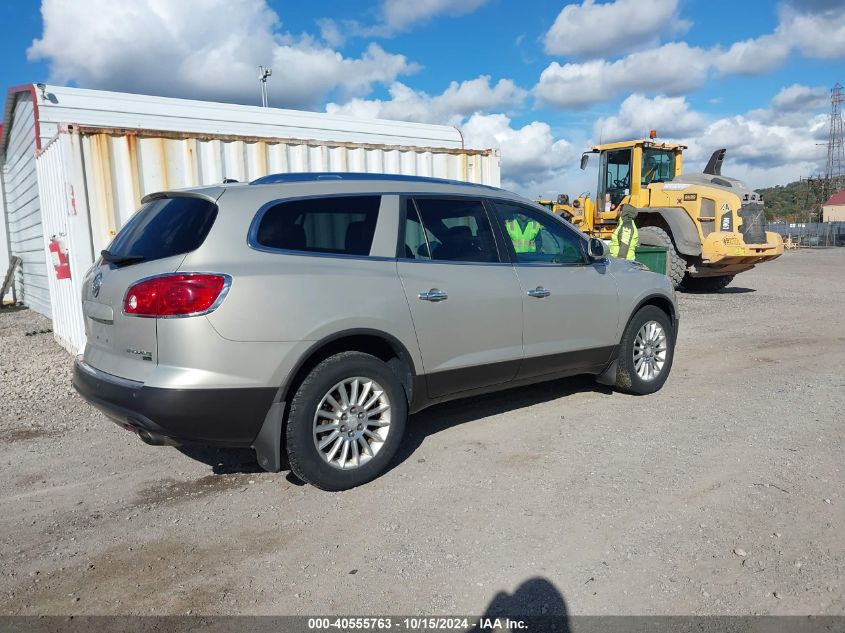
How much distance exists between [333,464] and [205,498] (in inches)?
31.9

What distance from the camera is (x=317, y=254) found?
3725mm

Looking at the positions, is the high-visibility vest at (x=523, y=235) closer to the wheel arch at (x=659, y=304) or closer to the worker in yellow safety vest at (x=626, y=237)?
the wheel arch at (x=659, y=304)

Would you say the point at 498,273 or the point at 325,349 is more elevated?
the point at 498,273

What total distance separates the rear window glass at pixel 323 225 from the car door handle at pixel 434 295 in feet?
1.49

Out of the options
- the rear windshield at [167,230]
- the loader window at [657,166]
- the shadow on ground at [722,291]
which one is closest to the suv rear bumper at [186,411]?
the rear windshield at [167,230]

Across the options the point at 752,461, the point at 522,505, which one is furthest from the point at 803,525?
the point at 522,505

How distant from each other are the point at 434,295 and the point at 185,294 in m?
1.55

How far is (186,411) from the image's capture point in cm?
332

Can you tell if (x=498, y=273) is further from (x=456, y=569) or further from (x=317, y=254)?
(x=456, y=569)

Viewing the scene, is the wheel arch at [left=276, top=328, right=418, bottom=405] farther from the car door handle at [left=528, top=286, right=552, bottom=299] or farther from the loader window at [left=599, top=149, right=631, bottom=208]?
the loader window at [left=599, top=149, right=631, bottom=208]

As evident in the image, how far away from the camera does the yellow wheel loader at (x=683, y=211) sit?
43.3ft

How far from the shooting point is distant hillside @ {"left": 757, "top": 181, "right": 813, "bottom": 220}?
83.6 m

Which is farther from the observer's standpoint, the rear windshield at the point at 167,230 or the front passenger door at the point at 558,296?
the front passenger door at the point at 558,296

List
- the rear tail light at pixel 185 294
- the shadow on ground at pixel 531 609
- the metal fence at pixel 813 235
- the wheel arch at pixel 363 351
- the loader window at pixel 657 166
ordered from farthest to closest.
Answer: the metal fence at pixel 813 235
the loader window at pixel 657 166
the wheel arch at pixel 363 351
the rear tail light at pixel 185 294
the shadow on ground at pixel 531 609
